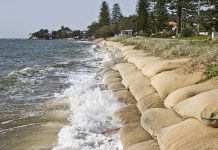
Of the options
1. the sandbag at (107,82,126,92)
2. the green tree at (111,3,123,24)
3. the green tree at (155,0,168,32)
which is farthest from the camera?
the green tree at (111,3,123,24)

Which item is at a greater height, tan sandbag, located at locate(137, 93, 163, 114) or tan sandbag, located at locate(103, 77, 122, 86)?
tan sandbag, located at locate(137, 93, 163, 114)

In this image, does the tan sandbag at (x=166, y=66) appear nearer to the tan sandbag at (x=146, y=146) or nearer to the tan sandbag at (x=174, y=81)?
the tan sandbag at (x=174, y=81)

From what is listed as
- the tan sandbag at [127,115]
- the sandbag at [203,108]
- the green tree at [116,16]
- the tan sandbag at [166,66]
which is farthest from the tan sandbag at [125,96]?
the green tree at [116,16]

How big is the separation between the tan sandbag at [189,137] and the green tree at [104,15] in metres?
99.3

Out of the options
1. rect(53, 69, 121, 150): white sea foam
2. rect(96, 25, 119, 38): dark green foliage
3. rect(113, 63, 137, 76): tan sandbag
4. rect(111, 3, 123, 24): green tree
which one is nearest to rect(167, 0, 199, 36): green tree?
rect(113, 63, 137, 76): tan sandbag

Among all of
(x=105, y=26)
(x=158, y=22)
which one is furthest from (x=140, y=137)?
(x=105, y=26)

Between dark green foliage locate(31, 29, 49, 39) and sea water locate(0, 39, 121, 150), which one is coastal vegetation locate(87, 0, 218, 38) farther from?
dark green foliage locate(31, 29, 49, 39)

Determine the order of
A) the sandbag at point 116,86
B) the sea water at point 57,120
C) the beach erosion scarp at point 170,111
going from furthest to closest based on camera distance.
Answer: the sandbag at point 116,86 → the sea water at point 57,120 → the beach erosion scarp at point 170,111

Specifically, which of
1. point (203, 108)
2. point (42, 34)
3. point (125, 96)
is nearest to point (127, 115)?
point (125, 96)

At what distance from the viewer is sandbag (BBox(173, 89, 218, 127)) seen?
224 inches

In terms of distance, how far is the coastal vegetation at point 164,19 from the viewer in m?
40.0

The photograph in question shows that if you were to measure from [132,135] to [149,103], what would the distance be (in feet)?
5.68

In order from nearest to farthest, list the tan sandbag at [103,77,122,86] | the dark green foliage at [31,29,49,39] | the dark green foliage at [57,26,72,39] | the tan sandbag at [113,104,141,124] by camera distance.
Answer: the tan sandbag at [113,104,141,124]
the tan sandbag at [103,77,122,86]
the dark green foliage at [57,26,72,39]
the dark green foliage at [31,29,49,39]

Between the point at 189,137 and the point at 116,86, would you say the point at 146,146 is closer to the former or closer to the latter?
the point at 189,137
